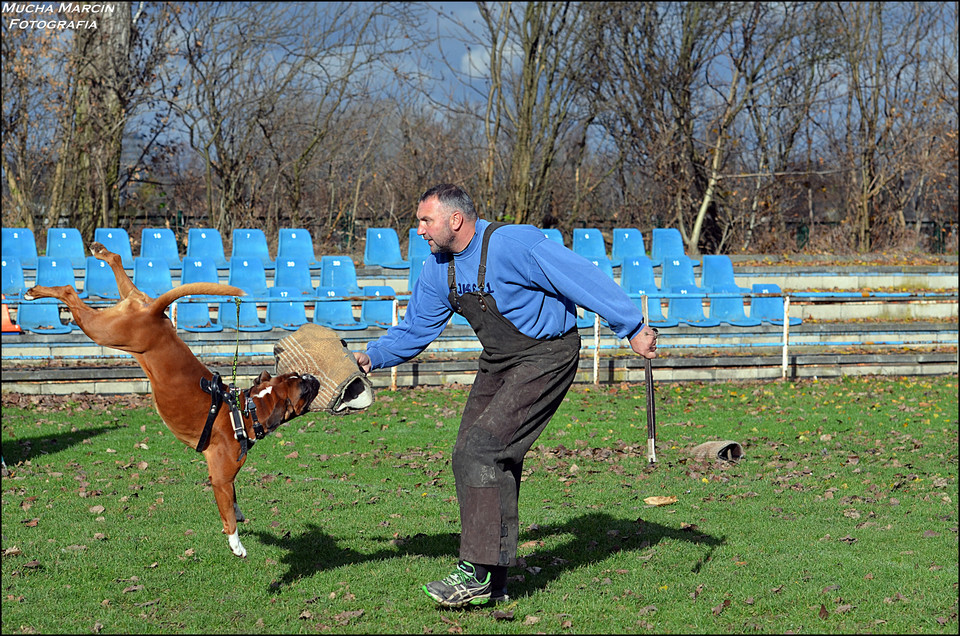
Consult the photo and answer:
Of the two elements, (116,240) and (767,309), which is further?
(767,309)

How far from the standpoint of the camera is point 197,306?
1441 centimetres

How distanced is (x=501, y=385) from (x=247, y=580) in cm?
196

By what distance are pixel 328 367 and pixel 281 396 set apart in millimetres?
316

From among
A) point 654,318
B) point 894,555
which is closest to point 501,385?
point 894,555

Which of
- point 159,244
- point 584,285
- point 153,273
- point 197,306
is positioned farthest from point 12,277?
point 584,285

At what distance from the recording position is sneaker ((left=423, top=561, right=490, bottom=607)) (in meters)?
4.97

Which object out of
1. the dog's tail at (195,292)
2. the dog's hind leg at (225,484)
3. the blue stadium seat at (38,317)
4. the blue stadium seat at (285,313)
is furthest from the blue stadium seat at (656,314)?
the dog's tail at (195,292)

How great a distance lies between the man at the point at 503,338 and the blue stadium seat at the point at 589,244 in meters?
12.9

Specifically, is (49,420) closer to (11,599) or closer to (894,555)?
(11,599)

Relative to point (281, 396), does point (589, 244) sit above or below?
above

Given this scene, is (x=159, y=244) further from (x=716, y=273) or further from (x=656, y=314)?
(x=716, y=273)

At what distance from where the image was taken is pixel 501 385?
5.19m

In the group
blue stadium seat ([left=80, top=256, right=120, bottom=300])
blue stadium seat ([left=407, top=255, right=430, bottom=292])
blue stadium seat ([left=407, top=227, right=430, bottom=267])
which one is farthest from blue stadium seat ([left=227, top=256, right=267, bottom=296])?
blue stadium seat ([left=407, top=227, right=430, bottom=267])

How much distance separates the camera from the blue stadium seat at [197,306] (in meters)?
14.0
